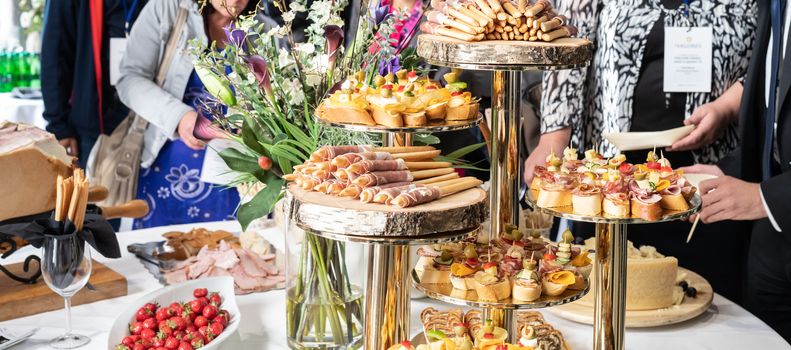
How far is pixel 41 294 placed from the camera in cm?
199

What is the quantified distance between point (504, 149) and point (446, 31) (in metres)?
0.24

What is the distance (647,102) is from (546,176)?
4.25ft

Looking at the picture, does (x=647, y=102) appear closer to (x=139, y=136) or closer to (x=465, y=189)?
(x=465, y=189)

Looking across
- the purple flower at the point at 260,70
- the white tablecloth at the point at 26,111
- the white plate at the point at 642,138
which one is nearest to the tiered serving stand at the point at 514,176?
the purple flower at the point at 260,70

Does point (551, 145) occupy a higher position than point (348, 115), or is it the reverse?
point (348, 115)

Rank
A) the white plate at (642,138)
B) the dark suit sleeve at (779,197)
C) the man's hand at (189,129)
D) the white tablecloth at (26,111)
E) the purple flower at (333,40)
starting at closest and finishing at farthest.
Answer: the purple flower at (333,40)
the white plate at (642,138)
the dark suit sleeve at (779,197)
the man's hand at (189,129)
the white tablecloth at (26,111)

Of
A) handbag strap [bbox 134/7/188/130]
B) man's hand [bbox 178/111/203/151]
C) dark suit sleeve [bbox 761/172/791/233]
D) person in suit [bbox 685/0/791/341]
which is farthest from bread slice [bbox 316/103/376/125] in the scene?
handbag strap [bbox 134/7/188/130]

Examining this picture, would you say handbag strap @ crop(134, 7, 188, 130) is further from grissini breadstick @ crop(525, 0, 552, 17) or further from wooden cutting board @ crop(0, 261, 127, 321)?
grissini breadstick @ crop(525, 0, 552, 17)

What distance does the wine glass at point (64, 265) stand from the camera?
1.76 metres

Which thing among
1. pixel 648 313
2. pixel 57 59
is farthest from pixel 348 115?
pixel 57 59

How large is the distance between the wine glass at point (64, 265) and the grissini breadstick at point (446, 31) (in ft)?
2.54

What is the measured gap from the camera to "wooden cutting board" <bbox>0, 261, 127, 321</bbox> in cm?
196

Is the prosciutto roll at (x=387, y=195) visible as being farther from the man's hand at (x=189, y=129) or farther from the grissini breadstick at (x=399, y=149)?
the man's hand at (x=189, y=129)

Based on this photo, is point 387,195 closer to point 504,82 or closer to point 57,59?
point 504,82
